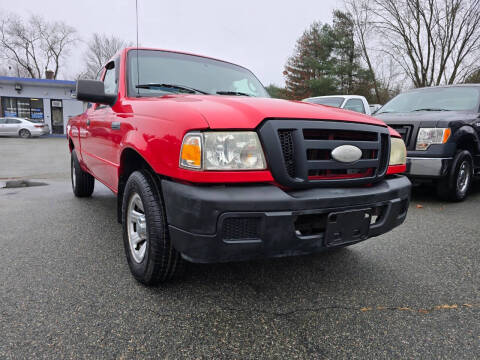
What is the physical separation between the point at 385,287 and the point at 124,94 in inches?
92.6

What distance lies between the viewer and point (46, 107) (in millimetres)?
25078

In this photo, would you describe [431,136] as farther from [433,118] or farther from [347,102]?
[347,102]

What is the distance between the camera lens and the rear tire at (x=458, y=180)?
4.46m

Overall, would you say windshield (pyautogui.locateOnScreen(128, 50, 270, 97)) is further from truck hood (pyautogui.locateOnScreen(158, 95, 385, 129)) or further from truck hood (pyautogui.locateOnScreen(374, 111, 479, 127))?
truck hood (pyautogui.locateOnScreen(374, 111, 479, 127))

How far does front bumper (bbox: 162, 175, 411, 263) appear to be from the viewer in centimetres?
154

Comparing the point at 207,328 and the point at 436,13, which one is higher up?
the point at 436,13

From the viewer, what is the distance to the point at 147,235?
193 cm

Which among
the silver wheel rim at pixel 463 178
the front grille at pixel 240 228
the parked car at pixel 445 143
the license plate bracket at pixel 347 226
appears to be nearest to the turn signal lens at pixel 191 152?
the front grille at pixel 240 228

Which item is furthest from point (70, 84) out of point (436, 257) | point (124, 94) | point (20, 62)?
point (436, 257)

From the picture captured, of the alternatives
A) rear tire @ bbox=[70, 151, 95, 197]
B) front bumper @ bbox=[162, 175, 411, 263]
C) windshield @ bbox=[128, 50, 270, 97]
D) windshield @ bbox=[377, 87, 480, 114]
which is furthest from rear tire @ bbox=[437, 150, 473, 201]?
rear tire @ bbox=[70, 151, 95, 197]

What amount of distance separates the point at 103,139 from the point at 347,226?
2.21m

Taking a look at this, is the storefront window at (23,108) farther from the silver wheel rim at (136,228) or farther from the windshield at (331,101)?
the silver wheel rim at (136,228)

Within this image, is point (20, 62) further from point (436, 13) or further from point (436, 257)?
point (436, 257)

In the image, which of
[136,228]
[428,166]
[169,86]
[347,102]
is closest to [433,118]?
[428,166]
